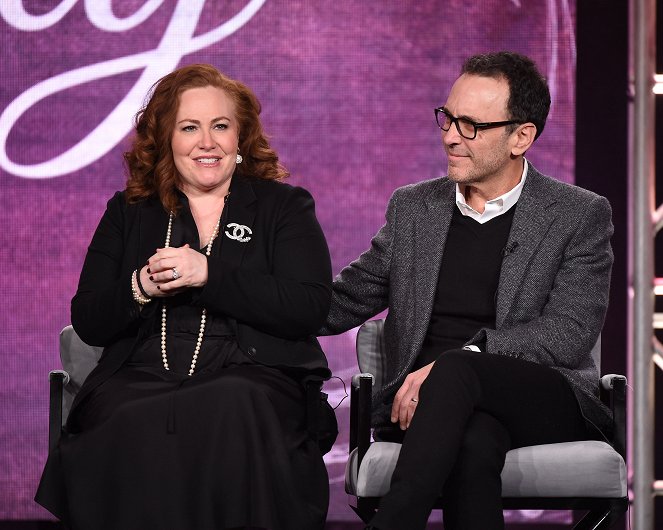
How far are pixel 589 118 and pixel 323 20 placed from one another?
44.8 inches

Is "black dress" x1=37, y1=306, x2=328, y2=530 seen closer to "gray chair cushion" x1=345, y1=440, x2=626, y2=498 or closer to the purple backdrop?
"gray chair cushion" x1=345, y1=440, x2=626, y2=498

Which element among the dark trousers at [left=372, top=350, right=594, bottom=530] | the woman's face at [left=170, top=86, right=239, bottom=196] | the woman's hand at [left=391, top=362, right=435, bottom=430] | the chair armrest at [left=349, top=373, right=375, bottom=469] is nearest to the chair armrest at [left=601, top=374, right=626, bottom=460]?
the dark trousers at [left=372, top=350, right=594, bottom=530]

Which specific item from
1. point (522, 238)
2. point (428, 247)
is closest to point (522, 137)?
point (522, 238)

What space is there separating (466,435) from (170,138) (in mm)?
1293

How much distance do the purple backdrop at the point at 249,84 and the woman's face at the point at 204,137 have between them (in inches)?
43.9

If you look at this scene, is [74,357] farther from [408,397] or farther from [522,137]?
[522,137]

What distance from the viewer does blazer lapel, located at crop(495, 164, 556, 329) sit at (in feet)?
10.9

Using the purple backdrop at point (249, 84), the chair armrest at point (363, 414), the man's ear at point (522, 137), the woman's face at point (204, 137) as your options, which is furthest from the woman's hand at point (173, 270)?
the purple backdrop at point (249, 84)

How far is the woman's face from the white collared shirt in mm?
734

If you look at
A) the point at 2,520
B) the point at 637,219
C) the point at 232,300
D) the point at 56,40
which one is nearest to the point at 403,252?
the point at 232,300

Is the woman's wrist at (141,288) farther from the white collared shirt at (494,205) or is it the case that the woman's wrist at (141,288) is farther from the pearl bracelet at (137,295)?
the white collared shirt at (494,205)

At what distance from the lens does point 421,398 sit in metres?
2.89

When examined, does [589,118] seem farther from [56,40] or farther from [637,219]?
[56,40]

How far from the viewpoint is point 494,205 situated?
346 cm
